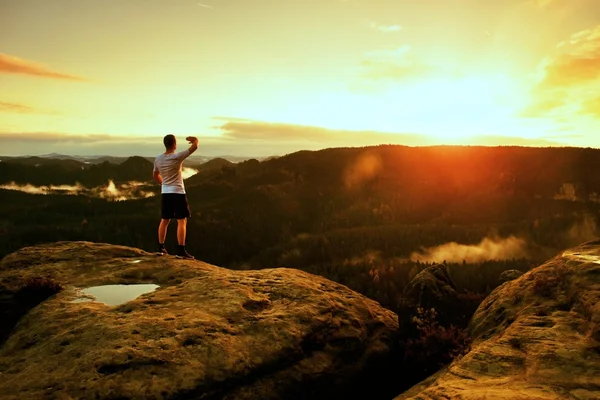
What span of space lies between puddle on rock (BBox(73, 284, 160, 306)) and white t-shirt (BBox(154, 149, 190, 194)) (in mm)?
3353

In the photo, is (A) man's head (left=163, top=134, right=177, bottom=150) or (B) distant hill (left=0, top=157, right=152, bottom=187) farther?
(B) distant hill (left=0, top=157, right=152, bottom=187)

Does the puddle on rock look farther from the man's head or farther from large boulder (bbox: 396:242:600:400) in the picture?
large boulder (bbox: 396:242:600:400)

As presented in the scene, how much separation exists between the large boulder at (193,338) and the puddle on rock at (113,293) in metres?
0.16

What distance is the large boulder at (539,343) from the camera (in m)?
4.87

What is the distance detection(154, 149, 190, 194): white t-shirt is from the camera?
1204 cm

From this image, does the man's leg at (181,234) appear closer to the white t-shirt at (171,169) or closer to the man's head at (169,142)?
the white t-shirt at (171,169)

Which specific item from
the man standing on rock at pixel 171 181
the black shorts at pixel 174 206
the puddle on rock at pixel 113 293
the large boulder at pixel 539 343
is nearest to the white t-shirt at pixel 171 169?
the man standing on rock at pixel 171 181

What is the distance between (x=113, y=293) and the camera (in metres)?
9.67

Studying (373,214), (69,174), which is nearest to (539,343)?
(373,214)

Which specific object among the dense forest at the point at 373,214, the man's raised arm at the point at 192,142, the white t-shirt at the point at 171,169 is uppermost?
the man's raised arm at the point at 192,142

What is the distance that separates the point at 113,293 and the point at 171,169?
408cm

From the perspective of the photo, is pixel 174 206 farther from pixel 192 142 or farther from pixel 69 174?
pixel 69 174

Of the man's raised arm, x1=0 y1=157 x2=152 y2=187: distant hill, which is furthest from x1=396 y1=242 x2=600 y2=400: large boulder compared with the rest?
x1=0 y1=157 x2=152 y2=187: distant hill

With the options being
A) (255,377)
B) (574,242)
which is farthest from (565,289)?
(574,242)
